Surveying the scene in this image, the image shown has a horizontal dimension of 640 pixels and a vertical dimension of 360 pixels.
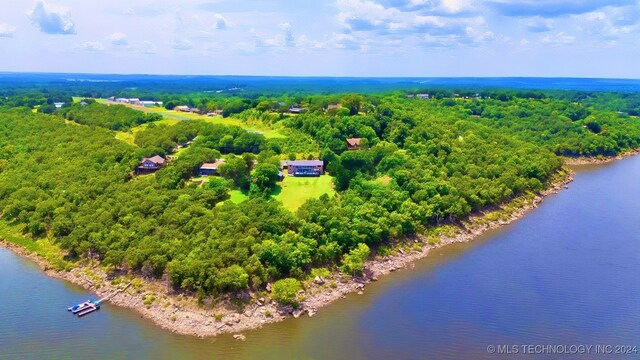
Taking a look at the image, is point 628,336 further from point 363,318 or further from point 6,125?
point 6,125

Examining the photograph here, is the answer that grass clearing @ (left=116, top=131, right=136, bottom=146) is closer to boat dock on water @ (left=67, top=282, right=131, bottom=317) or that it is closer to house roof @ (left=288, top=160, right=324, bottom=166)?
house roof @ (left=288, top=160, right=324, bottom=166)

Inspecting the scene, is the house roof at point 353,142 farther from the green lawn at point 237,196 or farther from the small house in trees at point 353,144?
the green lawn at point 237,196

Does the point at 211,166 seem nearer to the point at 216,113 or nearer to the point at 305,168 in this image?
the point at 305,168

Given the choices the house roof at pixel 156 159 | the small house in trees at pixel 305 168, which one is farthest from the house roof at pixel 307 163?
the house roof at pixel 156 159

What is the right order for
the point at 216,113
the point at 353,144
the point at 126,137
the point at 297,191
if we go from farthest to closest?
the point at 216,113
the point at 126,137
the point at 353,144
the point at 297,191

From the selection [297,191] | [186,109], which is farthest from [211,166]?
[186,109]

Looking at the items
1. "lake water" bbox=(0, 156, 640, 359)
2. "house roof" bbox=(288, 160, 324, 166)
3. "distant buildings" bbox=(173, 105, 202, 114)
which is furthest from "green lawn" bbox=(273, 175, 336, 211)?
"distant buildings" bbox=(173, 105, 202, 114)

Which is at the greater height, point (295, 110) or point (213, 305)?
point (295, 110)

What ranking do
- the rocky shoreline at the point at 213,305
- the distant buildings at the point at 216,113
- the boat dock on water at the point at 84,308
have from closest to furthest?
the rocky shoreline at the point at 213,305 → the boat dock on water at the point at 84,308 → the distant buildings at the point at 216,113

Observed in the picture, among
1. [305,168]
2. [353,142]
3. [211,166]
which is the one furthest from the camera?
[353,142]
